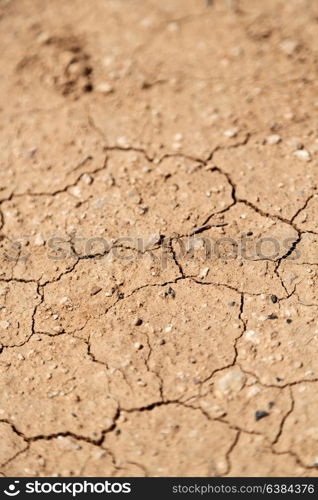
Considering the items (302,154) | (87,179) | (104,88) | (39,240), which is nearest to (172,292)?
(39,240)

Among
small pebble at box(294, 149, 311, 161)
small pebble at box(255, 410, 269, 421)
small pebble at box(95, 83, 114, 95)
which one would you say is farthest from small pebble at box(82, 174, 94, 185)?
small pebble at box(255, 410, 269, 421)

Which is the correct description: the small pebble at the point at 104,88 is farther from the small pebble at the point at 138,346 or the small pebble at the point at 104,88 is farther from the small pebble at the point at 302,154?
the small pebble at the point at 138,346

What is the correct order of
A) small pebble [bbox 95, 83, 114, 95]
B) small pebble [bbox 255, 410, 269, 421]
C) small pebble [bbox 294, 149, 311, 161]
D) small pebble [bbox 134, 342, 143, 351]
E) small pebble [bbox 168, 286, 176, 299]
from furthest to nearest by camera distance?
small pebble [bbox 95, 83, 114, 95] < small pebble [bbox 294, 149, 311, 161] < small pebble [bbox 168, 286, 176, 299] < small pebble [bbox 134, 342, 143, 351] < small pebble [bbox 255, 410, 269, 421]

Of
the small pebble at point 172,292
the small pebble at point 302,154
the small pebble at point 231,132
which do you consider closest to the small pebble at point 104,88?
the small pebble at point 231,132

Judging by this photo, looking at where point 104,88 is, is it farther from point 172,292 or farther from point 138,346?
point 138,346

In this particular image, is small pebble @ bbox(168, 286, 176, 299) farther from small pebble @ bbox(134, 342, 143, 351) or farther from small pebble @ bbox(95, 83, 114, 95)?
small pebble @ bbox(95, 83, 114, 95)
